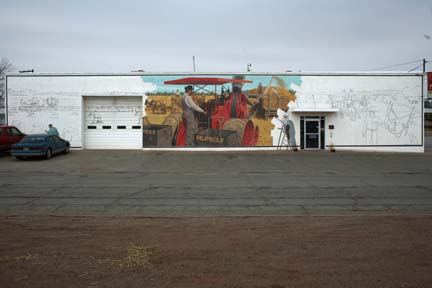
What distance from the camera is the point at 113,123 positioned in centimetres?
2705

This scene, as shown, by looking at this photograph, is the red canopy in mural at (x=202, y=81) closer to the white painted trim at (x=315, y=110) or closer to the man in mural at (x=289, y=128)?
the man in mural at (x=289, y=128)

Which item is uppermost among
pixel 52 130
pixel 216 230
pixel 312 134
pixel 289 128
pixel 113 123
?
pixel 113 123

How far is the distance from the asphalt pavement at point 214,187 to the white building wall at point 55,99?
20.7 feet

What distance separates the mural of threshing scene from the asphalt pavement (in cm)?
557

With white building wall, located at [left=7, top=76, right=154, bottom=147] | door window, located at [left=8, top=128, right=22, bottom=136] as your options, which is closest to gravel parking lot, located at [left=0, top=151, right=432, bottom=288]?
door window, located at [left=8, top=128, right=22, bottom=136]

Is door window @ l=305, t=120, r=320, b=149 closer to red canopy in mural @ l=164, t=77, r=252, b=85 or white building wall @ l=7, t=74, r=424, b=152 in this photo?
white building wall @ l=7, t=74, r=424, b=152

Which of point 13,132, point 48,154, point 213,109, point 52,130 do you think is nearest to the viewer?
point 48,154

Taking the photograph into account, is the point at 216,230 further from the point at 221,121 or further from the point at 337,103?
the point at 337,103

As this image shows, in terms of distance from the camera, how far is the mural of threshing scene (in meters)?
26.0

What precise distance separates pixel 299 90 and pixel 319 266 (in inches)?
878

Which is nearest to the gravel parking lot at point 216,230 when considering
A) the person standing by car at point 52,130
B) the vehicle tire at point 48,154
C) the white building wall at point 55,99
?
the vehicle tire at point 48,154

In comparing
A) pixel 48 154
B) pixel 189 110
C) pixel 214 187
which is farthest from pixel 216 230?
pixel 189 110

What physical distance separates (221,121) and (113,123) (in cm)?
759

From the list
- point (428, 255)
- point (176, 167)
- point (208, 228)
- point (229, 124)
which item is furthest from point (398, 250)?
point (229, 124)
